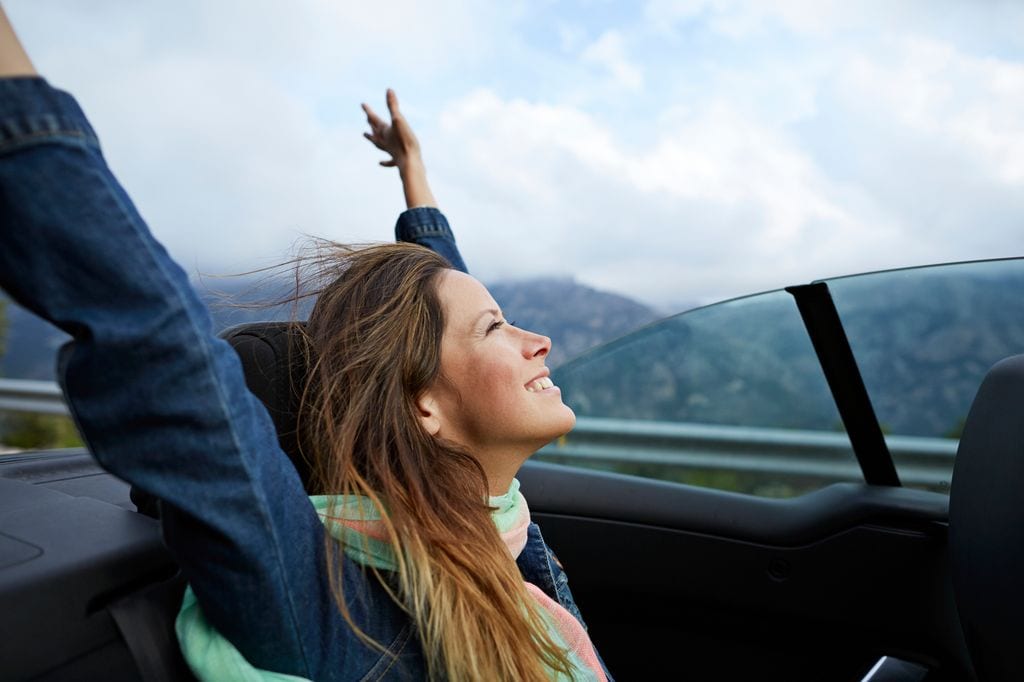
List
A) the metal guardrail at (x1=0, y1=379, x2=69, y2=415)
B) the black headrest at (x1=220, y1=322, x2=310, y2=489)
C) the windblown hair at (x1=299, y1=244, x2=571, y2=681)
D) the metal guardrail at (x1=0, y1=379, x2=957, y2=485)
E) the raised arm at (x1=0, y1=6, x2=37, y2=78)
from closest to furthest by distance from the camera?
the raised arm at (x1=0, y1=6, x2=37, y2=78) < the windblown hair at (x1=299, y1=244, x2=571, y2=681) < the black headrest at (x1=220, y1=322, x2=310, y2=489) < the metal guardrail at (x1=0, y1=379, x2=957, y2=485) < the metal guardrail at (x1=0, y1=379, x2=69, y2=415)

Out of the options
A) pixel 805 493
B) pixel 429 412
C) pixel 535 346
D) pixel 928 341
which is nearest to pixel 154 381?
pixel 429 412

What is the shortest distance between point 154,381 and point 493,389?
66cm

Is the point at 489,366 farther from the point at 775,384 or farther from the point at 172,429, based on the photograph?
the point at 775,384

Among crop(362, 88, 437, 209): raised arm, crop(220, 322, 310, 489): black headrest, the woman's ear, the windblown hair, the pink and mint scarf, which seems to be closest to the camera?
the pink and mint scarf

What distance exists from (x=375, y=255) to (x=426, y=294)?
0.58 feet

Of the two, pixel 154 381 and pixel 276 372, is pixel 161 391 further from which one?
pixel 276 372

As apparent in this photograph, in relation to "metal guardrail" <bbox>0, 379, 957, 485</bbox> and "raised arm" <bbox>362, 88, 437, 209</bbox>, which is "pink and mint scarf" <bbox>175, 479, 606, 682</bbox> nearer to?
"raised arm" <bbox>362, 88, 437, 209</bbox>

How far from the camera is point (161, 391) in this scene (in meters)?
0.88

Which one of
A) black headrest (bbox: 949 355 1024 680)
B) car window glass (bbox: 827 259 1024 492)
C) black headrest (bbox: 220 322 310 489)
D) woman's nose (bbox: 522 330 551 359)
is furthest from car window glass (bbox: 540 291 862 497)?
black headrest (bbox: 220 322 310 489)

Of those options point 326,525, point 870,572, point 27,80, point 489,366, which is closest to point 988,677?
point 870,572

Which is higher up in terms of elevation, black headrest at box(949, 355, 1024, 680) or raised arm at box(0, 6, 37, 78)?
raised arm at box(0, 6, 37, 78)

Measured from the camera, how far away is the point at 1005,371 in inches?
57.8

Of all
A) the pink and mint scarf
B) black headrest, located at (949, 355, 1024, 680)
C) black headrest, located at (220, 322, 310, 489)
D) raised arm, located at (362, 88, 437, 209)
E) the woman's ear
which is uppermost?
raised arm, located at (362, 88, 437, 209)

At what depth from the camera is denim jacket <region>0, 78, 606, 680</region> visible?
809mm
